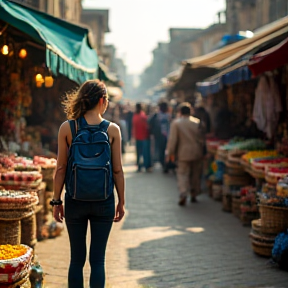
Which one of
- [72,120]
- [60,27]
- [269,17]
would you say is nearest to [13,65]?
[60,27]

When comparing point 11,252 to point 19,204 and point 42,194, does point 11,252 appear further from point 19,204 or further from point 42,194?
point 42,194

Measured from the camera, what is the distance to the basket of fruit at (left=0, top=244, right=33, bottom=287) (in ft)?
14.3

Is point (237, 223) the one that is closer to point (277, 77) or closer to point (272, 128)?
point (272, 128)

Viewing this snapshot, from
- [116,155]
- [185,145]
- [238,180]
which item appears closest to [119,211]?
[116,155]

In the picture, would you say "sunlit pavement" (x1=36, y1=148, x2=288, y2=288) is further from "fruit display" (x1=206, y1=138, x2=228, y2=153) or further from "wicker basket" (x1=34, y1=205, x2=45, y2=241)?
"fruit display" (x1=206, y1=138, x2=228, y2=153)

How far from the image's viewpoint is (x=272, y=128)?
1016 cm

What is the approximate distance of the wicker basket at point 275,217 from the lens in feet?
21.9

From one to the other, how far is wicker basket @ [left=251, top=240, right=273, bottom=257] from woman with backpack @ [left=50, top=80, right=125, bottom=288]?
2.85 meters

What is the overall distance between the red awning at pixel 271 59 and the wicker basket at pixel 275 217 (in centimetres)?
182

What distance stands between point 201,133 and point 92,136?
679 centimetres

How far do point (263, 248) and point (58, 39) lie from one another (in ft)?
13.0

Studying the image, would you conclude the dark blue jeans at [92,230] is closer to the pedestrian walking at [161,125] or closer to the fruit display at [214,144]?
the fruit display at [214,144]

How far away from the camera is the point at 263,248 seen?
22.3 ft

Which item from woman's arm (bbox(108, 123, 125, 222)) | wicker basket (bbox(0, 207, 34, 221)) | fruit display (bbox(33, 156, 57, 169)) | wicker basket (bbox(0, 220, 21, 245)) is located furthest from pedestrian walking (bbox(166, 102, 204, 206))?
woman's arm (bbox(108, 123, 125, 222))
